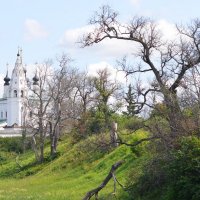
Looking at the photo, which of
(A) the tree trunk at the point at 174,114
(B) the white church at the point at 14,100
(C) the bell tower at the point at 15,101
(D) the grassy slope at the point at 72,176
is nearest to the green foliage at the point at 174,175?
(A) the tree trunk at the point at 174,114

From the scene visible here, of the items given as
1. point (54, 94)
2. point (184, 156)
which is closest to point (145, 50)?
point (184, 156)

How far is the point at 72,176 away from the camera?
35156 millimetres

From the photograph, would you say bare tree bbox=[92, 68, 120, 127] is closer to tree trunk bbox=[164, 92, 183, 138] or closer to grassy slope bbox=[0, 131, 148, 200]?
grassy slope bbox=[0, 131, 148, 200]

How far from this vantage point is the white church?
113000mm

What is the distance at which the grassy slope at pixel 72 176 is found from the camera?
84.1ft

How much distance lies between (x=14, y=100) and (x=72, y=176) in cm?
9115

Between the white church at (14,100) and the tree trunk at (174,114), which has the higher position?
the white church at (14,100)

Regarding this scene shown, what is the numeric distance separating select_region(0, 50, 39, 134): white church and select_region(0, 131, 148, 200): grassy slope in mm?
65248

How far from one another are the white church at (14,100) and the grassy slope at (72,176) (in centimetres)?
6525

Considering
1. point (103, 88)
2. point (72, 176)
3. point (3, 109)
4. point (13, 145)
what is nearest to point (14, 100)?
point (3, 109)

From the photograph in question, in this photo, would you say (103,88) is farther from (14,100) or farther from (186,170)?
(14,100)

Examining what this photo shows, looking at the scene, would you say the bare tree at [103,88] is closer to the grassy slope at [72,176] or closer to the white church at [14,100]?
the grassy slope at [72,176]

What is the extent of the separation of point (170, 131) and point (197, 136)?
2177 mm

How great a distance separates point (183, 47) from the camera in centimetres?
2534
